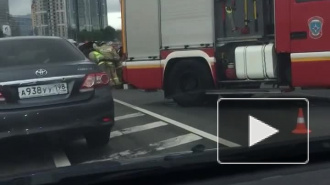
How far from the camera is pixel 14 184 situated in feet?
7.89

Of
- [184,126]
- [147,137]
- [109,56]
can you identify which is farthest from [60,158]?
[109,56]

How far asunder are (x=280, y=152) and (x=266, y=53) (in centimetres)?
617

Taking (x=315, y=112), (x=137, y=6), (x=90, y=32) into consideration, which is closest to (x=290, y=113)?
(x=315, y=112)

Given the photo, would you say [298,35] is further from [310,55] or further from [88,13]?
[88,13]

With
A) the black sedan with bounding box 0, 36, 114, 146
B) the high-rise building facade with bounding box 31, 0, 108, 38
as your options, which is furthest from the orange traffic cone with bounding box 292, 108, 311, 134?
the high-rise building facade with bounding box 31, 0, 108, 38

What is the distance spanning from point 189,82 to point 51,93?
5007mm

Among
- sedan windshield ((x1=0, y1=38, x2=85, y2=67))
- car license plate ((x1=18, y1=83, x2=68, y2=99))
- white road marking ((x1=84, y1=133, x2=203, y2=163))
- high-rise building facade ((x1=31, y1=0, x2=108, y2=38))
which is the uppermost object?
high-rise building facade ((x1=31, y1=0, x2=108, y2=38))

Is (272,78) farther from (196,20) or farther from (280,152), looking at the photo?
(280,152)

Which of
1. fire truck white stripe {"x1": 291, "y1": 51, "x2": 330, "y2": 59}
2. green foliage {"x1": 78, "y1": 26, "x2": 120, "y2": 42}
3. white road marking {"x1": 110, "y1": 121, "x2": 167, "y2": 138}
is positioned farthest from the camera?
green foliage {"x1": 78, "y1": 26, "x2": 120, "y2": 42}

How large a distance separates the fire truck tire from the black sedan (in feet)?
13.2

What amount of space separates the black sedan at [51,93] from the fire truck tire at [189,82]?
13.2 feet

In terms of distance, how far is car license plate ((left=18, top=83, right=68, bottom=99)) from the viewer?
528 cm

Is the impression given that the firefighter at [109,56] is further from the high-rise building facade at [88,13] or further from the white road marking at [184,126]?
the white road marking at [184,126]

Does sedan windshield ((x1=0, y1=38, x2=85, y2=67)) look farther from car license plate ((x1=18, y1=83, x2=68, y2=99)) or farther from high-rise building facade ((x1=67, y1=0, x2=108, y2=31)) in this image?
high-rise building facade ((x1=67, y1=0, x2=108, y2=31))
